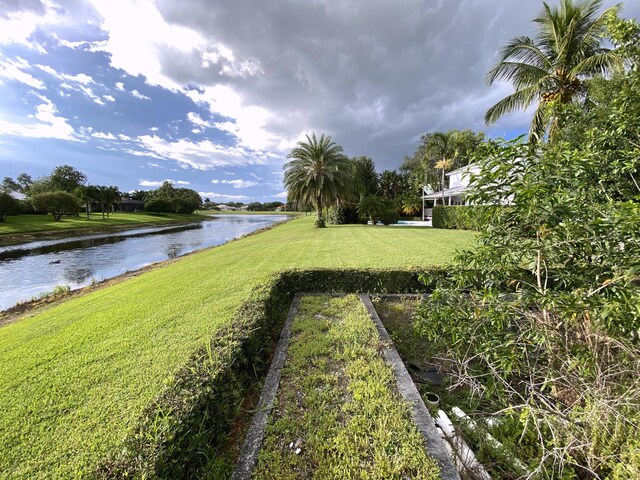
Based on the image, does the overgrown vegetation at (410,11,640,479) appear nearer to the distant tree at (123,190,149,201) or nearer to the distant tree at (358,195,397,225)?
the distant tree at (358,195,397,225)

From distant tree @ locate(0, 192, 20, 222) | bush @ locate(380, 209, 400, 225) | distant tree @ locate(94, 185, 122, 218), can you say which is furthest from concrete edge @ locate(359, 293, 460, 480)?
distant tree @ locate(94, 185, 122, 218)

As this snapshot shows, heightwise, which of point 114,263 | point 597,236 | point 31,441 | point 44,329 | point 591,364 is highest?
point 597,236

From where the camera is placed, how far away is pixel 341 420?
2516mm

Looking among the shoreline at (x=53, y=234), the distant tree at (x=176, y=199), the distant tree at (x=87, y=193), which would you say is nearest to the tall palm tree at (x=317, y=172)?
the shoreline at (x=53, y=234)

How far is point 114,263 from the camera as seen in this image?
1591 centimetres

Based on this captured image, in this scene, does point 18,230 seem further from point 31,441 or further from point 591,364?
point 591,364

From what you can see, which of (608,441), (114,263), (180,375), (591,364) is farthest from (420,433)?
(114,263)

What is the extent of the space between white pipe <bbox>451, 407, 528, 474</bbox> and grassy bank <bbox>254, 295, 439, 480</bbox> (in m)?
0.75

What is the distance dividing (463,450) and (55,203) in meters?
50.7

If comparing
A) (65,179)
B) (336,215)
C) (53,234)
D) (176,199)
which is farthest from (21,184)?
(336,215)

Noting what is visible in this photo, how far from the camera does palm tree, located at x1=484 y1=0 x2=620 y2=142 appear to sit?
32.3 feet

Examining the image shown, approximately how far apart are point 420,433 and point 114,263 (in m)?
19.3

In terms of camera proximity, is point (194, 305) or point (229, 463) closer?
point (229, 463)

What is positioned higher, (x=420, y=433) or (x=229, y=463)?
(x=420, y=433)
